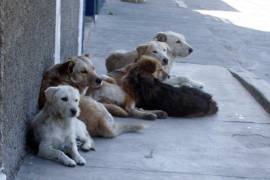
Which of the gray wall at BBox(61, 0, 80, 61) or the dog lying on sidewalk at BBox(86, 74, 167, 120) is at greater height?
the gray wall at BBox(61, 0, 80, 61)

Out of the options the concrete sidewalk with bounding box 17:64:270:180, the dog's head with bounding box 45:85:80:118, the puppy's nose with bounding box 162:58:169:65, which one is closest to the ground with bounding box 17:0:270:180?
the concrete sidewalk with bounding box 17:64:270:180

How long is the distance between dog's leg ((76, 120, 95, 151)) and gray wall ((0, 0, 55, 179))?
0.48 metres

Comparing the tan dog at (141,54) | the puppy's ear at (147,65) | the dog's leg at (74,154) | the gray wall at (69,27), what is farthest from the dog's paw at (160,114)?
the dog's leg at (74,154)

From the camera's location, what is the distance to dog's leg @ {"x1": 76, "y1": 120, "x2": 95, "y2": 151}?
6352mm

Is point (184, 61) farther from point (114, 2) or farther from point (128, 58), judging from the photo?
point (114, 2)

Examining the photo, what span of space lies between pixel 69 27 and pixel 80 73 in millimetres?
2678

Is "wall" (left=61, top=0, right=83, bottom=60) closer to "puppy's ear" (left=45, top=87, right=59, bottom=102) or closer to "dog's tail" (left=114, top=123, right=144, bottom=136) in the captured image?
"dog's tail" (left=114, top=123, right=144, bottom=136)

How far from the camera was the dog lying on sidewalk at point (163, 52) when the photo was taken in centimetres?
873

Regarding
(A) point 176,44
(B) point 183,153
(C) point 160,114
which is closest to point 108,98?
(C) point 160,114

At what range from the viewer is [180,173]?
604 centimetres

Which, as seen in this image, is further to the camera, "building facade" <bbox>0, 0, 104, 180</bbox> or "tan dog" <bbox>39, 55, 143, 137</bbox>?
"tan dog" <bbox>39, 55, 143, 137</bbox>

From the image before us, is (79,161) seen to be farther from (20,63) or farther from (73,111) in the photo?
(20,63)

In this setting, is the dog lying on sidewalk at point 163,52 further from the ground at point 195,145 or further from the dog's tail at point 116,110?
the dog's tail at point 116,110

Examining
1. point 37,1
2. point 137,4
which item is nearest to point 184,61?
point 37,1
